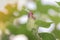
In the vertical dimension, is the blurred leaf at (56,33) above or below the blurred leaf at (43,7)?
below

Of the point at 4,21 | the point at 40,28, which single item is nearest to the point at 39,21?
the point at 40,28

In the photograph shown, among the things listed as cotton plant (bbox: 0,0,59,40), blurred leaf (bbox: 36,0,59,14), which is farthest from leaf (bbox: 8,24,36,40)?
blurred leaf (bbox: 36,0,59,14)

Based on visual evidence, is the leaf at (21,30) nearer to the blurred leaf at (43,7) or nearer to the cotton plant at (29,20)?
the cotton plant at (29,20)

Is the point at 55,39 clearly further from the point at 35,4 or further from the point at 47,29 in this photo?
the point at 35,4

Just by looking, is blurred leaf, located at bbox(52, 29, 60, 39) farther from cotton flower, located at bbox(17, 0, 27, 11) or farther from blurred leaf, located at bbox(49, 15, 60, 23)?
cotton flower, located at bbox(17, 0, 27, 11)

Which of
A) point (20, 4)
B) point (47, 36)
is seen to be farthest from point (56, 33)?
point (20, 4)

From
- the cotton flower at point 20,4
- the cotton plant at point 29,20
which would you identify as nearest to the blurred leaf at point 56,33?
the cotton plant at point 29,20

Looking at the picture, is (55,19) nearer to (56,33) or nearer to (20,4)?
(56,33)

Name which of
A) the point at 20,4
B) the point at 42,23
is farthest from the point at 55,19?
the point at 20,4

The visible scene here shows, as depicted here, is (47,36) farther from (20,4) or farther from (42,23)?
(20,4)

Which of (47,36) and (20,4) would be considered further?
(20,4)

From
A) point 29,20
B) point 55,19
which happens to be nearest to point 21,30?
point 29,20

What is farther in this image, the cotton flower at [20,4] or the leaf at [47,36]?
the cotton flower at [20,4]
